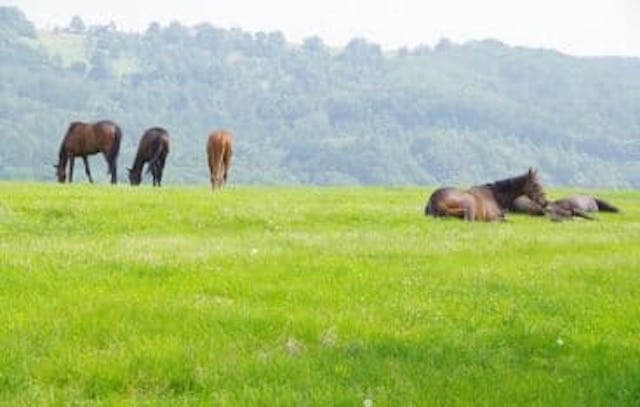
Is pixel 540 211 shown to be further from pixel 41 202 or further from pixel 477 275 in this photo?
pixel 477 275

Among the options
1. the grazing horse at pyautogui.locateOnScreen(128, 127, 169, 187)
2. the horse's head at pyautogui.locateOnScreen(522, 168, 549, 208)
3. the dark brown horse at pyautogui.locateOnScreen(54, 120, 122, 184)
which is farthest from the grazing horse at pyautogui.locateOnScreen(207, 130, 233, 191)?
the horse's head at pyautogui.locateOnScreen(522, 168, 549, 208)

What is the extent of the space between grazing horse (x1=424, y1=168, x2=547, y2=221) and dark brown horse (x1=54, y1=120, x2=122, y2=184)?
21.8m

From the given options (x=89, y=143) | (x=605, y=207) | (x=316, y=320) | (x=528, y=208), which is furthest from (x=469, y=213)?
(x=89, y=143)

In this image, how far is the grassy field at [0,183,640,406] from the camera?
33.2 ft

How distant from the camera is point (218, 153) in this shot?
1699 inches

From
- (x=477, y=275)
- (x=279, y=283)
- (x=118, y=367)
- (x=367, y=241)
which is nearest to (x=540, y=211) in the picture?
(x=367, y=241)

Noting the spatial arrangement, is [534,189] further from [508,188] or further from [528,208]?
[508,188]

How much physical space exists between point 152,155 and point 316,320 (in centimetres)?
Result: 3563

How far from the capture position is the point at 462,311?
13.6m

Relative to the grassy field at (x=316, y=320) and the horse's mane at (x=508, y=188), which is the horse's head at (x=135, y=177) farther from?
the grassy field at (x=316, y=320)

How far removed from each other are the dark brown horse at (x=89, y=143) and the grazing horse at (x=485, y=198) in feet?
71.7

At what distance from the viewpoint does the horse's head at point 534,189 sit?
107 ft

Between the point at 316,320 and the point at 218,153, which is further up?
the point at 218,153

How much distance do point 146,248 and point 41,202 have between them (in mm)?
8999
